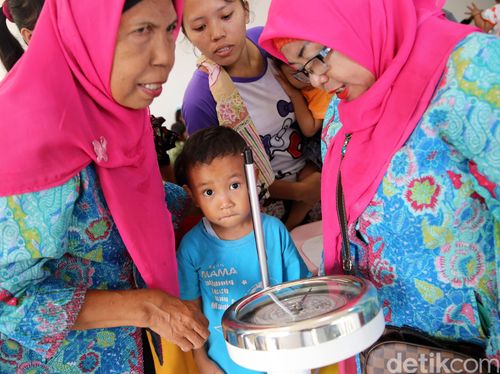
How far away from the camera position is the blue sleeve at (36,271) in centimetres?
102

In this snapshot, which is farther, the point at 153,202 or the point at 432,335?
the point at 153,202

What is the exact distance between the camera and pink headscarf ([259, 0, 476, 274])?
104 cm

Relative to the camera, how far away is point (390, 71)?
108 cm

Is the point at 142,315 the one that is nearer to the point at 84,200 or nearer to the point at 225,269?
the point at 84,200

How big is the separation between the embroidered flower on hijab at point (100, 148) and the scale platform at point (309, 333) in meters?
0.42

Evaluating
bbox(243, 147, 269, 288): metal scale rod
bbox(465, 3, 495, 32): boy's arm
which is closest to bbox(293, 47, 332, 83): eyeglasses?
bbox(243, 147, 269, 288): metal scale rod

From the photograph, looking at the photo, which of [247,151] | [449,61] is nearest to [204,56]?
[247,151]

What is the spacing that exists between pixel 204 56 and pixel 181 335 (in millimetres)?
1023

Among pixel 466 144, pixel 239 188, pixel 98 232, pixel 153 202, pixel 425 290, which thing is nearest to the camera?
→ pixel 466 144

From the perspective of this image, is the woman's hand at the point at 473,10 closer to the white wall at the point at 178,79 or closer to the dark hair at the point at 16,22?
the white wall at the point at 178,79

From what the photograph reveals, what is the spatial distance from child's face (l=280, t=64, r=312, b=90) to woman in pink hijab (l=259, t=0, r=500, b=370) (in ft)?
2.06

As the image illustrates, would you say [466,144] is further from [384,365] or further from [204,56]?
[204,56]

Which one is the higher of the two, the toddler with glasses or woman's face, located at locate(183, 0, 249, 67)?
woman's face, located at locate(183, 0, 249, 67)

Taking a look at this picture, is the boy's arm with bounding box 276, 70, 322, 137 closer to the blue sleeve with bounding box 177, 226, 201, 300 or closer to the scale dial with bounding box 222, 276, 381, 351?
the blue sleeve with bounding box 177, 226, 201, 300
